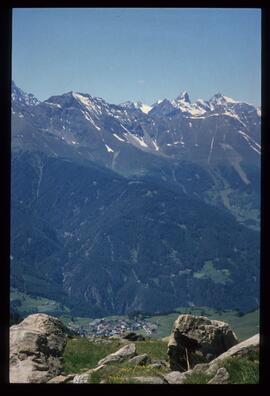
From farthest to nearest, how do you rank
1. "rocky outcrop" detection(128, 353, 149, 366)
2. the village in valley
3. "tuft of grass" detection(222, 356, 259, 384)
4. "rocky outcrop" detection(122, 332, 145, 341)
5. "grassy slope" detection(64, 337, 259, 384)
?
the village in valley, "rocky outcrop" detection(122, 332, 145, 341), "rocky outcrop" detection(128, 353, 149, 366), "grassy slope" detection(64, 337, 259, 384), "tuft of grass" detection(222, 356, 259, 384)

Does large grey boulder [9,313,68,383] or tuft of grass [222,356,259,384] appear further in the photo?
large grey boulder [9,313,68,383]

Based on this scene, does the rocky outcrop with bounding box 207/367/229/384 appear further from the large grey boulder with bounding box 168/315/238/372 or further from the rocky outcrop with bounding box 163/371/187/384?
the large grey boulder with bounding box 168/315/238/372

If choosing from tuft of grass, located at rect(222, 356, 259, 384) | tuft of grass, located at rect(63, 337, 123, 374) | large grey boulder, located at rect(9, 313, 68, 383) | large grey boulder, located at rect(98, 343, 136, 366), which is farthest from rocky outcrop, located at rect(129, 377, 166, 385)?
large grey boulder, located at rect(98, 343, 136, 366)

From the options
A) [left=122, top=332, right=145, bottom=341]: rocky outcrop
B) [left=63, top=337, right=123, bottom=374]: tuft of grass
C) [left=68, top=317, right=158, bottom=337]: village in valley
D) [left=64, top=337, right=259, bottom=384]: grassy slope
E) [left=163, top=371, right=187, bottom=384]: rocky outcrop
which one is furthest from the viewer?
[left=68, top=317, right=158, bottom=337]: village in valley

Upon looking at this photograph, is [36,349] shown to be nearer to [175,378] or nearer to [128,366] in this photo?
[128,366]

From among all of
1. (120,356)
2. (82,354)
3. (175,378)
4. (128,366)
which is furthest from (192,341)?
(175,378)

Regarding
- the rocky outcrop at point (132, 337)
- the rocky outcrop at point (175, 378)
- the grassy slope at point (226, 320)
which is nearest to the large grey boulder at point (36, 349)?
the rocky outcrop at point (175, 378)

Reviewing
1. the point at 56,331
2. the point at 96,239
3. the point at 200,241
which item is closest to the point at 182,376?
the point at 56,331
